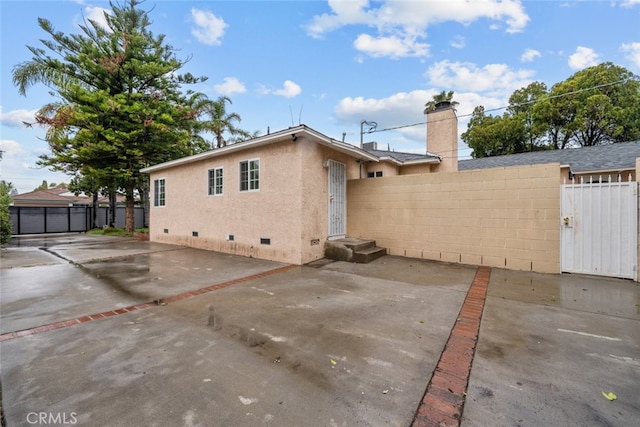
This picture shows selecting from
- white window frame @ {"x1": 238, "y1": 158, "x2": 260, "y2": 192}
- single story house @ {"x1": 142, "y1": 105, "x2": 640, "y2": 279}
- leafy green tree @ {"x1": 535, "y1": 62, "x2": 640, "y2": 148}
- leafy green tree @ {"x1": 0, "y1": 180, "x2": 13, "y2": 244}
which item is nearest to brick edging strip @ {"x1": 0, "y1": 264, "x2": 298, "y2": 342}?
single story house @ {"x1": 142, "y1": 105, "x2": 640, "y2": 279}

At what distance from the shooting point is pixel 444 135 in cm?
1137

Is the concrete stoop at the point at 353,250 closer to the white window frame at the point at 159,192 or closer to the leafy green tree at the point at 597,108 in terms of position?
the white window frame at the point at 159,192

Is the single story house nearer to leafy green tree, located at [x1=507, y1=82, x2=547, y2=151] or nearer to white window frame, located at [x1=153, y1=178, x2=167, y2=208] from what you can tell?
white window frame, located at [x1=153, y1=178, x2=167, y2=208]

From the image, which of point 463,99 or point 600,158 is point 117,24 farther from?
point 600,158

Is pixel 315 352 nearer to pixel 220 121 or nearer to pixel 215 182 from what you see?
pixel 215 182

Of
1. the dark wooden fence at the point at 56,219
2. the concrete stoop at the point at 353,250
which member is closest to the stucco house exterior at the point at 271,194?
the concrete stoop at the point at 353,250

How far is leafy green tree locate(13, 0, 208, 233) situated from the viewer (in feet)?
39.2

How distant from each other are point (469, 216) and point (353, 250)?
2.86 metres

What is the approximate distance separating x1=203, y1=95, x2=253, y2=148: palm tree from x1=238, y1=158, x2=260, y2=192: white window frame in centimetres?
1055

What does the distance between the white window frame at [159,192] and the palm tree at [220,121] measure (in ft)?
20.5

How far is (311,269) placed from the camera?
6156 millimetres

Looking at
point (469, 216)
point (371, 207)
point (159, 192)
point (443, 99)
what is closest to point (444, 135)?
point (443, 99)

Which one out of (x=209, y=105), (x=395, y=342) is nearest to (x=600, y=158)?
(x=395, y=342)

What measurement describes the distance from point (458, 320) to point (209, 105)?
17.9 meters
